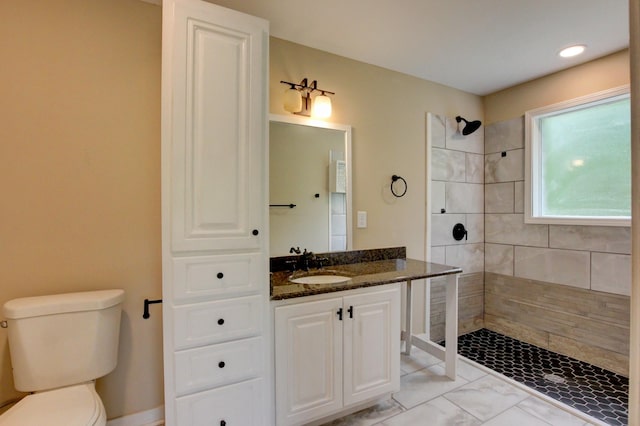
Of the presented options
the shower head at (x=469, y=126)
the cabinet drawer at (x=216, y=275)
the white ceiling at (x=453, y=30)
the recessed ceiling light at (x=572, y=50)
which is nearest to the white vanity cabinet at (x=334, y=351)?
the cabinet drawer at (x=216, y=275)

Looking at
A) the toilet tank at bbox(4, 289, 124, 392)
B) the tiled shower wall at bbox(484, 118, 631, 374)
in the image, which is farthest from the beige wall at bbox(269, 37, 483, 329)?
the toilet tank at bbox(4, 289, 124, 392)

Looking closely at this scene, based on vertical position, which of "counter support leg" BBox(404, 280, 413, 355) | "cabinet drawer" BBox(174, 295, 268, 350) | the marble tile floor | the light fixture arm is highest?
the light fixture arm

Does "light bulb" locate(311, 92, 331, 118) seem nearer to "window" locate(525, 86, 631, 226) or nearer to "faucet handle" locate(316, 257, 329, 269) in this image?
"faucet handle" locate(316, 257, 329, 269)

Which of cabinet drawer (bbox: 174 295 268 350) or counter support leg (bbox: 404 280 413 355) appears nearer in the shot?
cabinet drawer (bbox: 174 295 268 350)

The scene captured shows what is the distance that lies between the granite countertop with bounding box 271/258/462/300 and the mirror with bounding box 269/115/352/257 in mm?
192

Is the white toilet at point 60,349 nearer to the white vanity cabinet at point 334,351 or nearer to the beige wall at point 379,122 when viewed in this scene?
the white vanity cabinet at point 334,351

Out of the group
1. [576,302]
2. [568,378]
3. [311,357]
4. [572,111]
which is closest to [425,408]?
[311,357]

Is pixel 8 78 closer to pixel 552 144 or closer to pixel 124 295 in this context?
pixel 124 295

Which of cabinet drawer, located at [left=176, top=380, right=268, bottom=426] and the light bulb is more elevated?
the light bulb

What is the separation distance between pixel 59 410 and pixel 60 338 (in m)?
0.32

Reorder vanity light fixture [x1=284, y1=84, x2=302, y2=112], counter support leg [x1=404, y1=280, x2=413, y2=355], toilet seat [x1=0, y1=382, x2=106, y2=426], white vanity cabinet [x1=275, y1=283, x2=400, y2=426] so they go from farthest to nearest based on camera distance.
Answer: counter support leg [x1=404, y1=280, x2=413, y2=355] < vanity light fixture [x1=284, y1=84, x2=302, y2=112] < white vanity cabinet [x1=275, y1=283, x2=400, y2=426] < toilet seat [x1=0, y1=382, x2=106, y2=426]

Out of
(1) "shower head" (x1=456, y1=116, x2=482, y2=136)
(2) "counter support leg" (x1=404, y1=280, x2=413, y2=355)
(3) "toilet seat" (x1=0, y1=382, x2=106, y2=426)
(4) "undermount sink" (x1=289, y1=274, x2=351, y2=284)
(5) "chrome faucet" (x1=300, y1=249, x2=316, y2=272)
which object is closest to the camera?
(3) "toilet seat" (x1=0, y1=382, x2=106, y2=426)

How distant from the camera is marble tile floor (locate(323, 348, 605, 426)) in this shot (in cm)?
192

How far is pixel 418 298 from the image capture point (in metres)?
2.93
